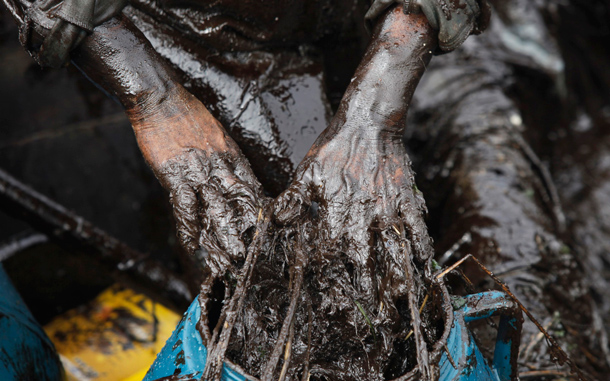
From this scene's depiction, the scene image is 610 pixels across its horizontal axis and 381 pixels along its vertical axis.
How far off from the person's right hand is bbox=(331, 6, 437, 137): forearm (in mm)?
372

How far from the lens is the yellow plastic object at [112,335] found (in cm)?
272

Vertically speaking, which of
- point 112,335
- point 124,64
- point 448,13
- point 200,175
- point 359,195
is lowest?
point 112,335

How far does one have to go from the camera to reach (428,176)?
3.02m

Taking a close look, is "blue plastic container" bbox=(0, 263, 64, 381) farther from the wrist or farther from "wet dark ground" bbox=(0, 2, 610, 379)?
"wet dark ground" bbox=(0, 2, 610, 379)

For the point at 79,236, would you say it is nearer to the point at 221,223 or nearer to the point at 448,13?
the point at 221,223

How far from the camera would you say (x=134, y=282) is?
8.95 feet

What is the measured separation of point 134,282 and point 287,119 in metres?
1.35

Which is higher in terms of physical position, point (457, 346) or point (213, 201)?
point (213, 201)

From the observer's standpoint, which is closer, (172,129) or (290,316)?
(290,316)

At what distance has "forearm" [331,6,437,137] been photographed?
157cm

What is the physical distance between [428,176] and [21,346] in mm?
2252

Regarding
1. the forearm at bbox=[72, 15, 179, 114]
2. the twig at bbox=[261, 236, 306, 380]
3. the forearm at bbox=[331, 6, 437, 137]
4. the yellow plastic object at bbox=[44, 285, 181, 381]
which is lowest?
the yellow plastic object at bbox=[44, 285, 181, 381]

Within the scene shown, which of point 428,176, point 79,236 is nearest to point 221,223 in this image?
point 79,236

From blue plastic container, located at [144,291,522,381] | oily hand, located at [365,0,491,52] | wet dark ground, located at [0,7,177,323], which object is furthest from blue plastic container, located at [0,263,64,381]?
oily hand, located at [365,0,491,52]
